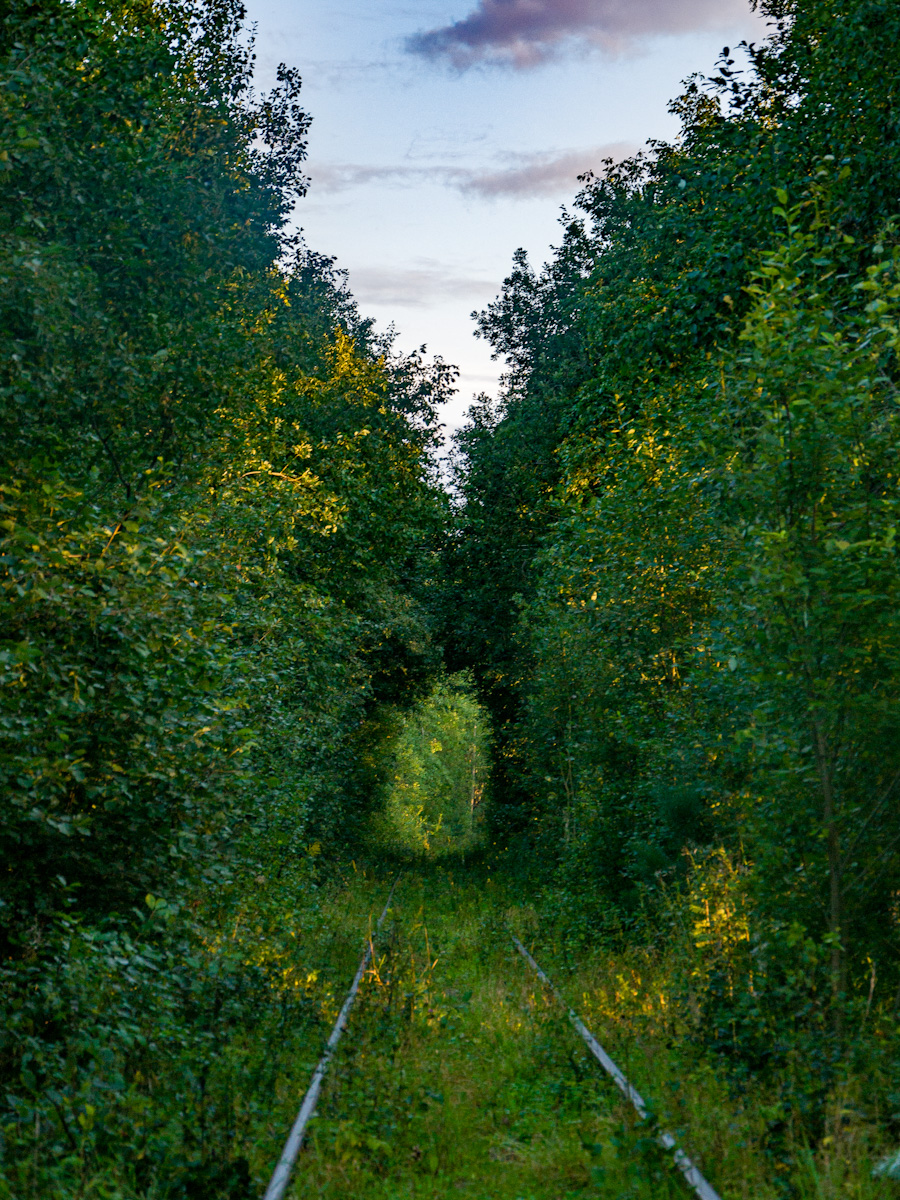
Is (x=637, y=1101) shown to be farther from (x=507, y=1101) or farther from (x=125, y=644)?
(x=125, y=644)

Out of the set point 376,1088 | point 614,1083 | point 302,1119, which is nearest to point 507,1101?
point 614,1083

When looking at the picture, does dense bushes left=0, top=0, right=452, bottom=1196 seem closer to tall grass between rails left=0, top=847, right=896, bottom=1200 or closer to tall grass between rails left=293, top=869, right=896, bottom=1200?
tall grass between rails left=0, top=847, right=896, bottom=1200

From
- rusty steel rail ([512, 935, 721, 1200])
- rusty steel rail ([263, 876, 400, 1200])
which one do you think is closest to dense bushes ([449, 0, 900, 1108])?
rusty steel rail ([512, 935, 721, 1200])

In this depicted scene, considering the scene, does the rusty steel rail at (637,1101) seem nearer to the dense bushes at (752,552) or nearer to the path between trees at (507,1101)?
the path between trees at (507,1101)

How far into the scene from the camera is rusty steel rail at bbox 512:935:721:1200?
5797mm

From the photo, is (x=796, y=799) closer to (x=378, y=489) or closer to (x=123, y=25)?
(x=123, y=25)

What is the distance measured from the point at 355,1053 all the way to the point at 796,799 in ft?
15.2

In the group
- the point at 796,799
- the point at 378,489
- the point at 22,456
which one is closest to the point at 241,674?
the point at 22,456

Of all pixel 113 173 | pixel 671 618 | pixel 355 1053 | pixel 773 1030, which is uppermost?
pixel 113 173

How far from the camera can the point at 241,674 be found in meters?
12.7

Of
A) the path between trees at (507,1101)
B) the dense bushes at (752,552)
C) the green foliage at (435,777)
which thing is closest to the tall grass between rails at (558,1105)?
the path between trees at (507,1101)

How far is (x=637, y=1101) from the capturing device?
7.54 m

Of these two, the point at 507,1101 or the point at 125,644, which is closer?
the point at 125,644

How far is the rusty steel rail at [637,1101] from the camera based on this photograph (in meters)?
5.80
